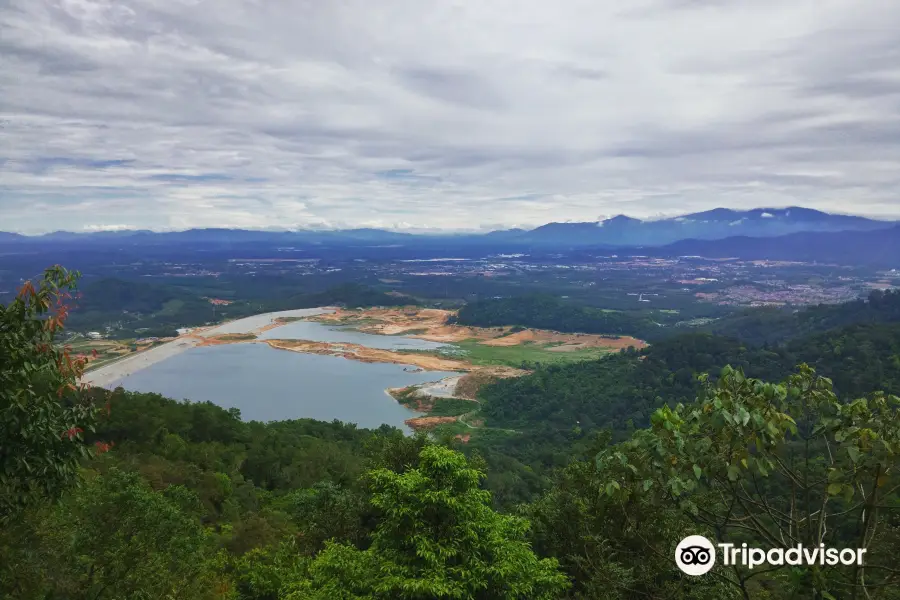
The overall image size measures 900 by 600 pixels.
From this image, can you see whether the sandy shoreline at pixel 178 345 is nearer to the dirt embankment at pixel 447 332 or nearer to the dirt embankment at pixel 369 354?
the dirt embankment at pixel 447 332

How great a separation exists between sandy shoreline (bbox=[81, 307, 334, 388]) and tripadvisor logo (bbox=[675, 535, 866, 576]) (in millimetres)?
27445

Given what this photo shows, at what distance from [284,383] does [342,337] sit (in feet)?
62.6

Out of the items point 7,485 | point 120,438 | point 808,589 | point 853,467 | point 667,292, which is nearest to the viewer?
point 853,467

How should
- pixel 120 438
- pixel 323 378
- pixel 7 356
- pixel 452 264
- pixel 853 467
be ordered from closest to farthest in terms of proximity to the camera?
pixel 853 467 → pixel 7 356 → pixel 120 438 → pixel 323 378 → pixel 452 264

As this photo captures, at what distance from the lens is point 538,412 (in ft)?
117

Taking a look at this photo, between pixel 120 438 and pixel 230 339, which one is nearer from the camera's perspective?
pixel 120 438

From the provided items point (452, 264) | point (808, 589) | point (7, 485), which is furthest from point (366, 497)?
point (452, 264)

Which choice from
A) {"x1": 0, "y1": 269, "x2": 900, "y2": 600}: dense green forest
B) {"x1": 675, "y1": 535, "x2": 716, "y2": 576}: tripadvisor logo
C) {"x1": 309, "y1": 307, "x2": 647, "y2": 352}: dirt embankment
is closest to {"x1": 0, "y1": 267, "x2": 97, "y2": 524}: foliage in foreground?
{"x1": 0, "y1": 269, "x2": 900, "y2": 600}: dense green forest

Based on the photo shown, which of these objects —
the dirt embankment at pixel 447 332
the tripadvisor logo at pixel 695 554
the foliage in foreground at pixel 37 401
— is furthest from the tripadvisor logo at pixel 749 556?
the dirt embankment at pixel 447 332

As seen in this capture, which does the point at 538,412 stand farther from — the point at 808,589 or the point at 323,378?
the point at 808,589

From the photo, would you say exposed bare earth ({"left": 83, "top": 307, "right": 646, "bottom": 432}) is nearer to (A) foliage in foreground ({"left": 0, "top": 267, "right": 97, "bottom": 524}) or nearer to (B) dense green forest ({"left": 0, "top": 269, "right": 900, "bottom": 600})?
(B) dense green forest ({"left": 0, "top": 269, "right": 900, "bottom": 600})

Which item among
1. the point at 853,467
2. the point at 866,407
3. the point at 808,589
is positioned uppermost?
the point at 866,407

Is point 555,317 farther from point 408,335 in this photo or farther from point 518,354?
point 408,335

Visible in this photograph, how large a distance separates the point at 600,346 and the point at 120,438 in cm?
4680
